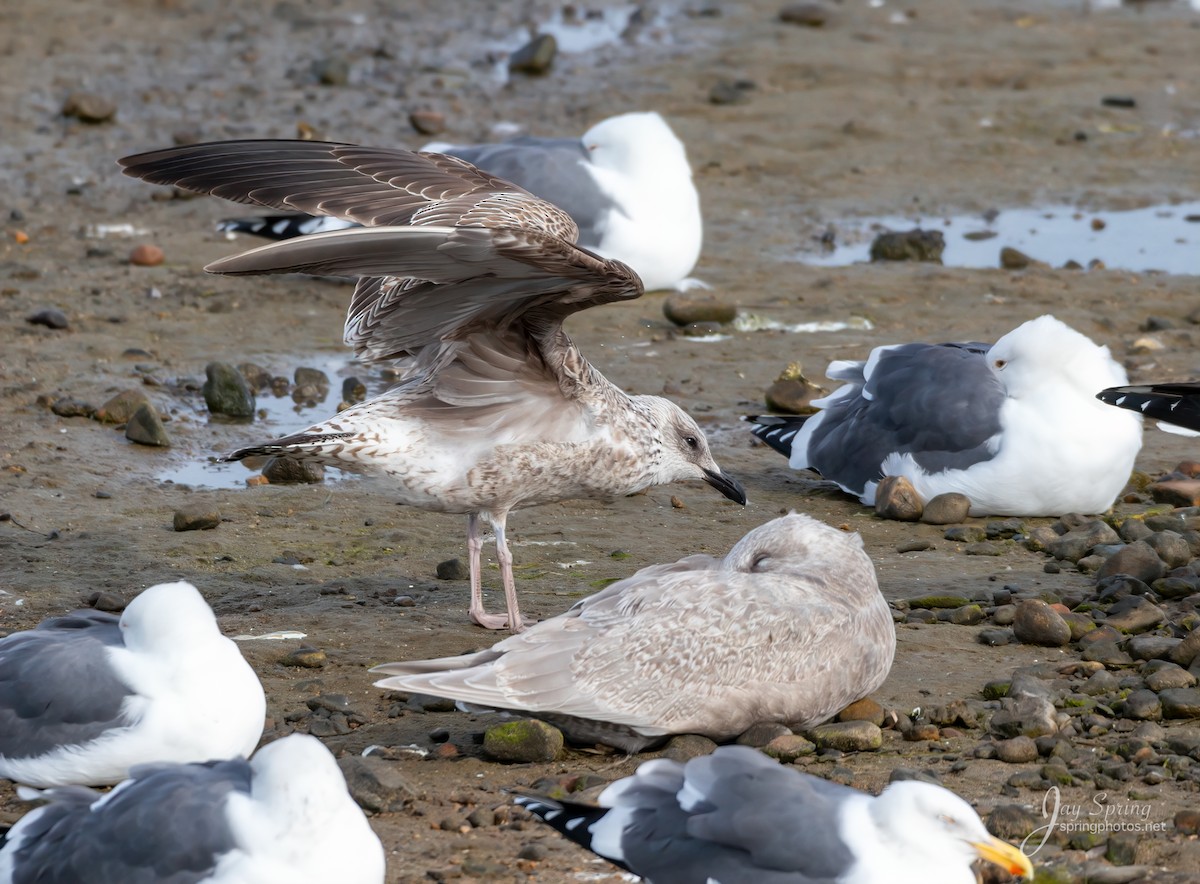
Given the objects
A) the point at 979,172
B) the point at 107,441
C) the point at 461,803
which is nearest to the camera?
the point at 461,803

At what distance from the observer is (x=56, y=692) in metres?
4.61

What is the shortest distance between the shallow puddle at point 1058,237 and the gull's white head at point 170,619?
7.07 m

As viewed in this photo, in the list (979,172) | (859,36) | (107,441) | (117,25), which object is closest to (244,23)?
(117,25)

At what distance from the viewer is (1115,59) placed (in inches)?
633

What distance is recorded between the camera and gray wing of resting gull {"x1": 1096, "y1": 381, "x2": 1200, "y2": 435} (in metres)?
5.79

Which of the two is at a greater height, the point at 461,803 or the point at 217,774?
the point at 217,774

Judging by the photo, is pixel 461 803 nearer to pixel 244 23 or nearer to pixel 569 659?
pixel 569 659

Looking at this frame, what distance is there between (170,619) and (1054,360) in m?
4.03

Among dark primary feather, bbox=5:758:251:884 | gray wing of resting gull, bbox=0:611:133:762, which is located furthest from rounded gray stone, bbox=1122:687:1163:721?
gray wing of resting gull, bbox=0:611:133:762

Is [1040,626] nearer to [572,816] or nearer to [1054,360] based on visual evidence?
[1054,360]

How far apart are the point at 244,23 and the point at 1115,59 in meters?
8.19

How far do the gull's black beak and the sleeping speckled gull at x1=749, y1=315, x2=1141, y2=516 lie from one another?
0.97m

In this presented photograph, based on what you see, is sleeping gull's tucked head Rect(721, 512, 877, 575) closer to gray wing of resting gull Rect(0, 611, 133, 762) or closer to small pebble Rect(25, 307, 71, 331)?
gray wing of resting gull Rect(0, 611, 133, 762)

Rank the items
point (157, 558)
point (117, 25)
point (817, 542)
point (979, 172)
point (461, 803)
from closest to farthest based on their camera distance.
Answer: point (461, 803) → point (817, 542) → point (157, 558) → point (979, 172) → point (117, 25)
